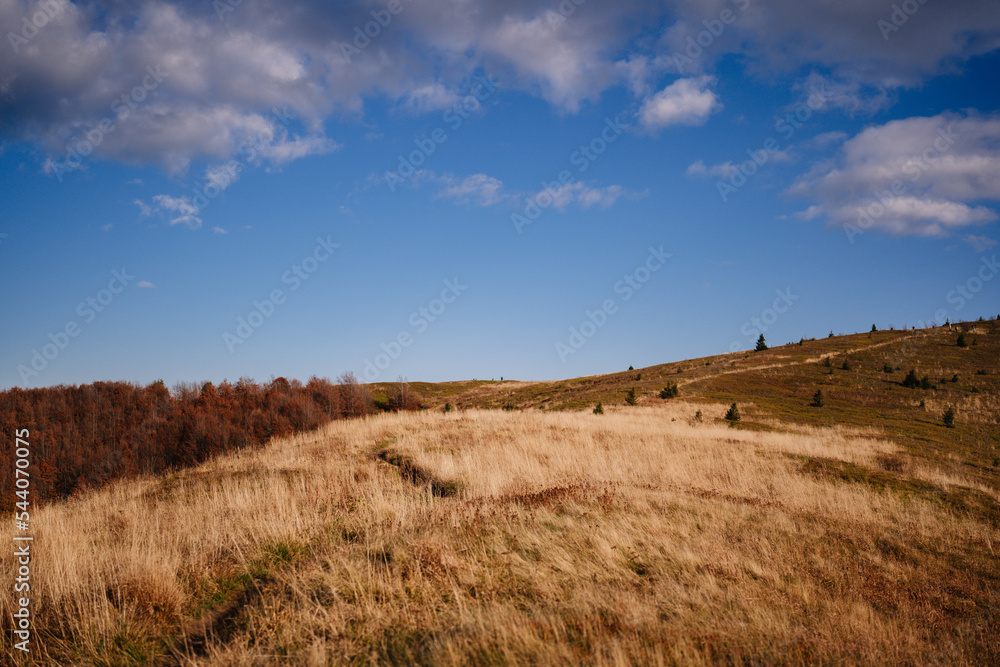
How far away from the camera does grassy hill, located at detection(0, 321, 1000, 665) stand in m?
3.87

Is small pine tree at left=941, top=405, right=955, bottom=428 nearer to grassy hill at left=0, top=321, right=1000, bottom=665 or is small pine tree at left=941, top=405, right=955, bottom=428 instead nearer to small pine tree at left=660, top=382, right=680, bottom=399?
small pine tree at left=660, top=382, right=680, bottom=399

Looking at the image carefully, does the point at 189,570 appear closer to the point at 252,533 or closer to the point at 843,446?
the point at 252,533

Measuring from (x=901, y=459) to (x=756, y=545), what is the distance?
15.8 m

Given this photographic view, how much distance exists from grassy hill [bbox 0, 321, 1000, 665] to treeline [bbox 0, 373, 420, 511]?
1424cm

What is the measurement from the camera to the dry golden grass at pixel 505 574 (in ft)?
12.6

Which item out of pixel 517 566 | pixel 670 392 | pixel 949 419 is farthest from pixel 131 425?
pixel 949 419

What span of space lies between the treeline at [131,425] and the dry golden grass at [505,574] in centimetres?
1435

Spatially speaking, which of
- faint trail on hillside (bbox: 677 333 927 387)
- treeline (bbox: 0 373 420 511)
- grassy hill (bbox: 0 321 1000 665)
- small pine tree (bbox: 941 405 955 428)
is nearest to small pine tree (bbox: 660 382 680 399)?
faint trail on hillside (bbox: 677 333 927 387)

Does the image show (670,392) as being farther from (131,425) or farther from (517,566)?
(131,425)

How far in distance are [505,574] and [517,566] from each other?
0.26 m

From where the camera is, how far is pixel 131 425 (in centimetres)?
2517

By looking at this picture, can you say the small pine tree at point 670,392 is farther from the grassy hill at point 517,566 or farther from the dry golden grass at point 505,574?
the dry golden grass at point 505,574

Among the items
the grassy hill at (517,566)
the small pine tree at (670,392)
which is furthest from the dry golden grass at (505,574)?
the small pine tree at (670,392)

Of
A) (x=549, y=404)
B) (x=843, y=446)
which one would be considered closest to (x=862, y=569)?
(x=843, y=446)
